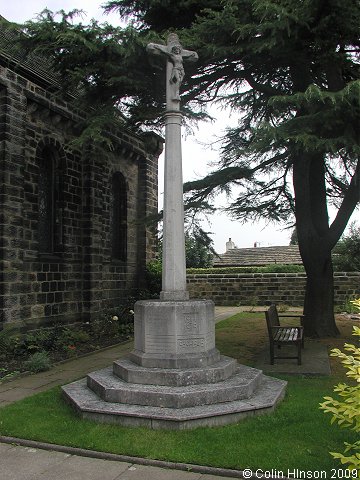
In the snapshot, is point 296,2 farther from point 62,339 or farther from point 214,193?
point 62,339

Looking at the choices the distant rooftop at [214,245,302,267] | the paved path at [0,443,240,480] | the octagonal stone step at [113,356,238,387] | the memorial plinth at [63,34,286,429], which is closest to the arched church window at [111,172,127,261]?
the memorial plinth at [63,34,286,429]

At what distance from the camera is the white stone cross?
20.2 ft

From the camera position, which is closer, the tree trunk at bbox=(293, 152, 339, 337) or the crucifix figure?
the crucifix figure

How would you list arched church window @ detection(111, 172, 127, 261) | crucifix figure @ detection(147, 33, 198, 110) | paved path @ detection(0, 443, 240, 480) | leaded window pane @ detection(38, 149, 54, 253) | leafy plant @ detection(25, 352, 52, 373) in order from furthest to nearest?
1. arched church window @ detection(111, 172, 127, 261)
2. leaded window pane @ detection(38, 149, 54, 253)
3. leafy plant @ detection(25, 352, 52, 373)
4. crucifix figure @ detection(147, 33, 198, 110)
5. paved path @ detection(0, 443, 240, 480)

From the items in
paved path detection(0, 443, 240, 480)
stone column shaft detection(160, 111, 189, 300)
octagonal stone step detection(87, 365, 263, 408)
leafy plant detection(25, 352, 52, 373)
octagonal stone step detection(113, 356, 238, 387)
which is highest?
stone column shaft detection(160, 111, 189, 300)

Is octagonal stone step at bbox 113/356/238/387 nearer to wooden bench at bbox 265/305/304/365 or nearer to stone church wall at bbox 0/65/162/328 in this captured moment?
wooden bench at bbox 265/305/304/365

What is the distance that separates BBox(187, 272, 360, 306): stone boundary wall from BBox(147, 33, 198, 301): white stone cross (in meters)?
13.0

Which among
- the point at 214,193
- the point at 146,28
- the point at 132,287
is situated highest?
the point at 146,28

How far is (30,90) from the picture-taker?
11062mm

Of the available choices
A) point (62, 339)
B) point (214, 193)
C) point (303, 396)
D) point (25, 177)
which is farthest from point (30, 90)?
point (303, 396)

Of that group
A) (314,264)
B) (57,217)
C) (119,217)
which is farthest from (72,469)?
(119,217)

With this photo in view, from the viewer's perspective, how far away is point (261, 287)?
62.6ft

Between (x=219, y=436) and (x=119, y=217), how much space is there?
11729 mm

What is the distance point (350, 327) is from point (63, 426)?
31.8 feet
